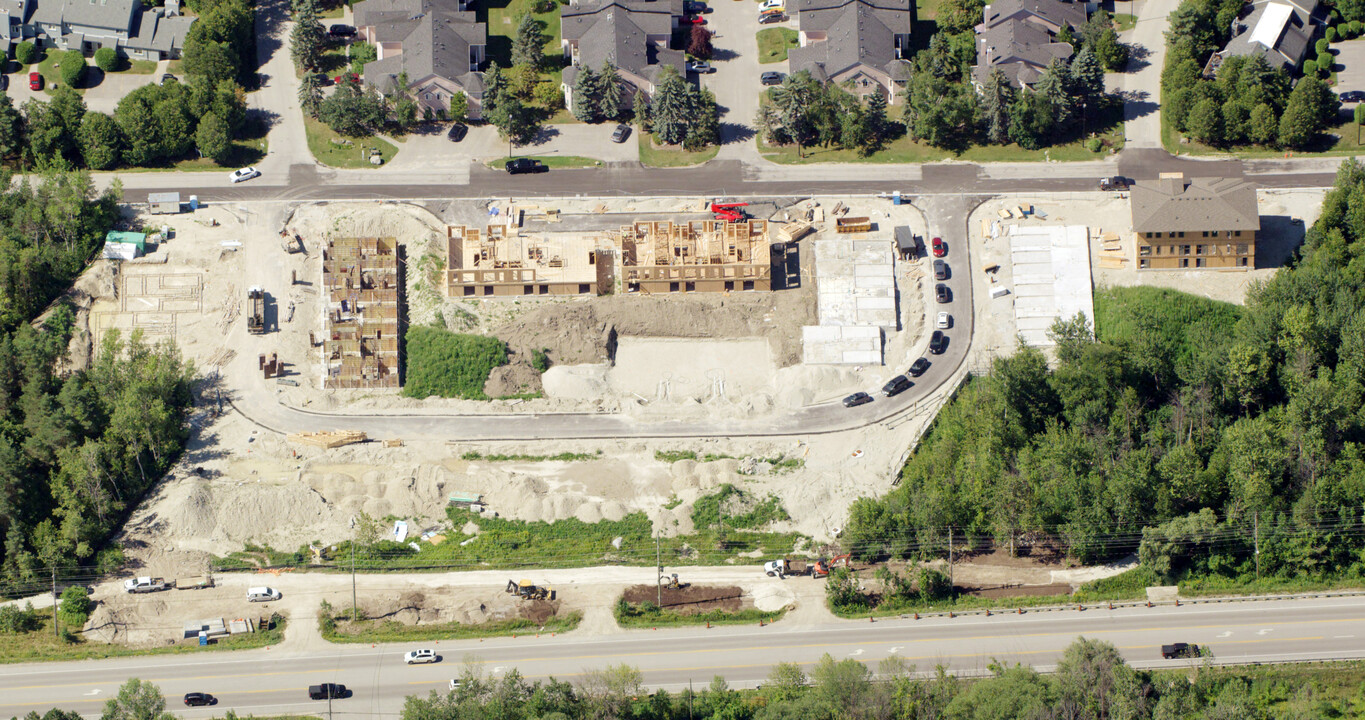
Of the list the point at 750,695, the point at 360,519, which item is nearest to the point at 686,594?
the point at 750,695

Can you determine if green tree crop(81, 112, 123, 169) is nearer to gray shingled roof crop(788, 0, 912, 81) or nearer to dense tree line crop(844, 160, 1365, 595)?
gray shingled roof crop(788, 0, 912, 81)

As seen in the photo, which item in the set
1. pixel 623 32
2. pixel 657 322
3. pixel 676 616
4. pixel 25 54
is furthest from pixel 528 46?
pixel 676 616

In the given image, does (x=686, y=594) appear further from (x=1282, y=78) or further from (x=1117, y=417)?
(x=1282, y=78)

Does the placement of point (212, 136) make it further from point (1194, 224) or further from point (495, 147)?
point (1194, 224)

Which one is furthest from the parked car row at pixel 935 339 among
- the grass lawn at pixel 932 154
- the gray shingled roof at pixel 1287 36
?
the gray shingled roof at pixel 1287 36

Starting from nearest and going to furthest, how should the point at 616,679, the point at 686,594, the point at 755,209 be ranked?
the point at 616,679 < the point at 686,594 < the point at 755,209

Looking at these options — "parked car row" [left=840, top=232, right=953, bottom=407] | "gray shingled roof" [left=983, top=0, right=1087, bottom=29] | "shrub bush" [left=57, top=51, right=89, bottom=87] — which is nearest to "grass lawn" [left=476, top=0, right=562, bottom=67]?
"shrub bush" [left=57, top=51, right=89, bottom=87]
